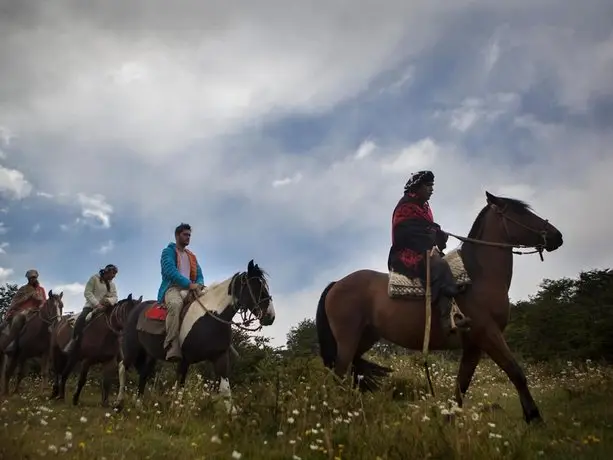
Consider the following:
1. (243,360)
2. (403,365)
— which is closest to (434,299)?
(243,360)

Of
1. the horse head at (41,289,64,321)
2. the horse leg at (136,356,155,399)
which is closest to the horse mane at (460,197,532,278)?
the horse leg at (136,356,155,399)

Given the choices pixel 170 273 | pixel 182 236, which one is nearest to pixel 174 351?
pixel 170 273

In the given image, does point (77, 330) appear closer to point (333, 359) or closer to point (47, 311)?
point (47, 311)

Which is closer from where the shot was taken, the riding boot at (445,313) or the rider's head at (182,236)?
the riding boot at (445,313)

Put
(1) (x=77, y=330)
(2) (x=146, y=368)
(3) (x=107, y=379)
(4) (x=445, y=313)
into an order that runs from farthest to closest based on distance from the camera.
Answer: (1) (x=77, y=330)
(3) (x=107, y=379)
(2) (x=146, y=368)
(4) (x=445, y=313)

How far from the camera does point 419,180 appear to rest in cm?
825

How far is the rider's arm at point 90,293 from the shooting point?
1253cm

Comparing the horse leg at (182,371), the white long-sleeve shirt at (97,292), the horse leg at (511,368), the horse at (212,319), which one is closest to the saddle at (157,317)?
the horse at (212,319)

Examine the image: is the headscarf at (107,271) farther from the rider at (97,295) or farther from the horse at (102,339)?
the horse at (102,339)

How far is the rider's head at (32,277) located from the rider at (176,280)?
26.0 ft

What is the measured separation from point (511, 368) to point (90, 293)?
10099 mm

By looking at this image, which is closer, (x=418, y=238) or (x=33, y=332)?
(x=418, y=238)

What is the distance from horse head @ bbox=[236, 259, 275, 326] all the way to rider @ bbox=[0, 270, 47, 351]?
9.62 m

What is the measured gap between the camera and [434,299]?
7355 mm
